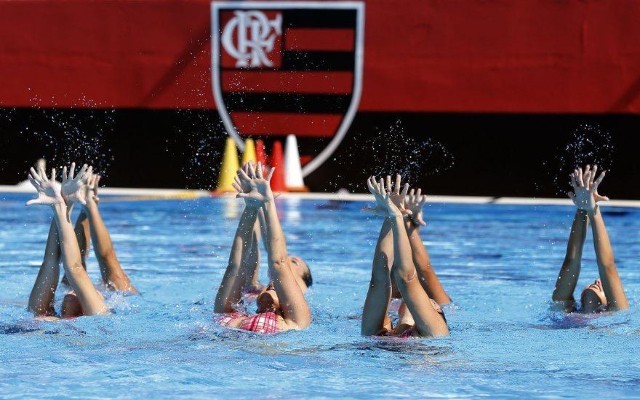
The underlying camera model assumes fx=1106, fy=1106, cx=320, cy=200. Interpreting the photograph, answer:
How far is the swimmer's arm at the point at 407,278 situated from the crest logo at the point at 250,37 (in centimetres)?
682

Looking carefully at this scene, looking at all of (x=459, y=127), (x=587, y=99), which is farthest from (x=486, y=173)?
(x=587, y=99)

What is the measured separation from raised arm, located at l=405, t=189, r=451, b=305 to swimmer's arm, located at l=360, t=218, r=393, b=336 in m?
0.52

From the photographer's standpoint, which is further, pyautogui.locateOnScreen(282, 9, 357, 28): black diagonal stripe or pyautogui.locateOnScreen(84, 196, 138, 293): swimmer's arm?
pyautogui.locateOnScreen(282, 9, 357, 28): black diagonal stripe

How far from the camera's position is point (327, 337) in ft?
17.1

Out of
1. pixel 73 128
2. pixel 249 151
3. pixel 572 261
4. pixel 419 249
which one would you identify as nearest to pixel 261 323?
pixel 419 249

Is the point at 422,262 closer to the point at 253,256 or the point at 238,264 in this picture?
the point at 253,256

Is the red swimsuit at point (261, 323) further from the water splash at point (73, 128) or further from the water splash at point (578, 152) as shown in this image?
the water splash at point (73, 128)

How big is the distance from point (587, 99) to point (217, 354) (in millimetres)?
6932

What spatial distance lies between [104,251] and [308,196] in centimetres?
504

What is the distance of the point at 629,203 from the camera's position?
10414 mm

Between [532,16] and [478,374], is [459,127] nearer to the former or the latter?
[532,16]

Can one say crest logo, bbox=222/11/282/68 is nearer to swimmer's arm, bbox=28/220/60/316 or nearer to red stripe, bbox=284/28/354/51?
red stripe, bbox=284/28/354/51

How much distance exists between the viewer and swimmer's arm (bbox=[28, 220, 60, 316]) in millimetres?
5207

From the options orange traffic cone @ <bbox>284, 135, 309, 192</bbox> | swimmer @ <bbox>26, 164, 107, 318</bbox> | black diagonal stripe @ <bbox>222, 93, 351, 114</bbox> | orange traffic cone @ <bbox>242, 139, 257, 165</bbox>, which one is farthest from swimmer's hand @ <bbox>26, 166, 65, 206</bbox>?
black diagonal stripe @ <bbox>222, 93, 351, 114</bbox>
